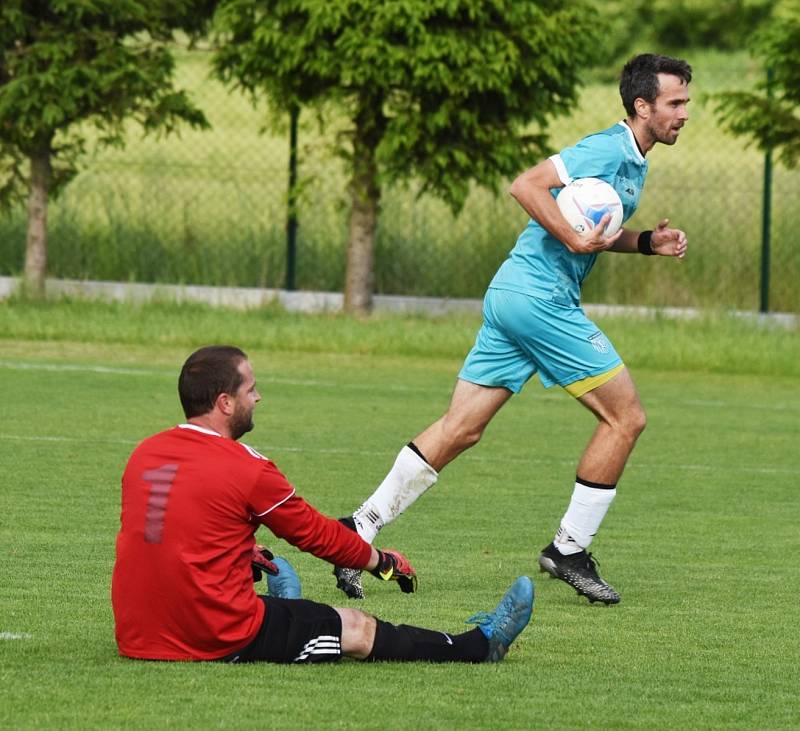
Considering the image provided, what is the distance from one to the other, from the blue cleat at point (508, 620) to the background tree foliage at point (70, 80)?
13.8 m

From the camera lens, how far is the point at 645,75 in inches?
311

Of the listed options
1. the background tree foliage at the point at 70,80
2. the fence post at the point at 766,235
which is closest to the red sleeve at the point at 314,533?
the background tree foliage at the point at 70,80

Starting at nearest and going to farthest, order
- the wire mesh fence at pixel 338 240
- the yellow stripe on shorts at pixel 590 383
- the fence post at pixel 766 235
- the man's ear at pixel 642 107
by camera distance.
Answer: the yellow stripe on shorts at pixel 590 383 < the man's ear at pixel 642 107 < the fence post at pixel 766 235 < the wire mesh fence at pixel 338 240

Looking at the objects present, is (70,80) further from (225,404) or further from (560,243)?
(225,404)

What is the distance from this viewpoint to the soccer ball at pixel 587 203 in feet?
25.5

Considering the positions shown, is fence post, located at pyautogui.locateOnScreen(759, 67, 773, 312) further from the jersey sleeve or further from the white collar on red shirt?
the white collar on red shirt

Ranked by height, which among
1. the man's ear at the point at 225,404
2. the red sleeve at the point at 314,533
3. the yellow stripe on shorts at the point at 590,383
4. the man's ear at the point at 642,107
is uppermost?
the man's ear at the point at 642,107

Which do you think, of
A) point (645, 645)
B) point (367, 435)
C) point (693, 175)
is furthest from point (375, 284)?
point (645, 645)

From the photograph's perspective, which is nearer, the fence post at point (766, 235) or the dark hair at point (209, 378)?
the dark hair at point (209, 378)

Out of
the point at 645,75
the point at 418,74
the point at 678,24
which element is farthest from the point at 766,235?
the point at 678,24

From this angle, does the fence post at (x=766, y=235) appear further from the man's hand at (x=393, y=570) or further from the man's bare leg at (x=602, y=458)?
the man's hand at (x=393, y=570)

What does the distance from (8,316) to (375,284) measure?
15.3 feet

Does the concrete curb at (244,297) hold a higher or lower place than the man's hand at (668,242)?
lower

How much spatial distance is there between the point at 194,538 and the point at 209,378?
496 millimetres
